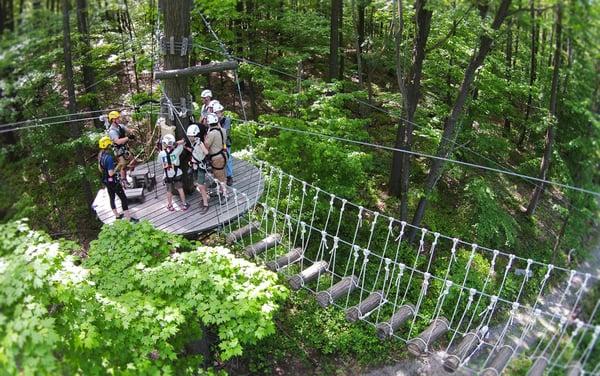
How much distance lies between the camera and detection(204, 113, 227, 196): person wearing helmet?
489 centimetres

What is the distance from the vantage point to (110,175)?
480 cm

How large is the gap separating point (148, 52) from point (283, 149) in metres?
2.85

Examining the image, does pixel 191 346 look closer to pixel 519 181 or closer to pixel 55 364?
pixel 55 364

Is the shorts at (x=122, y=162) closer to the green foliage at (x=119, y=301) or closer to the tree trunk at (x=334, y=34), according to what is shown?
the green foliage at (x=119, y=301)

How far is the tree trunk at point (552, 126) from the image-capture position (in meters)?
4.25

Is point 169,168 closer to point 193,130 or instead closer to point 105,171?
point 193,130

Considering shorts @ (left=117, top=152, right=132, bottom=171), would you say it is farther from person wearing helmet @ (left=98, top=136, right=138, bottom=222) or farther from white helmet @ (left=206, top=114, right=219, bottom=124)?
white helmet @ (left=206, top=114, right=219, bottom=124)

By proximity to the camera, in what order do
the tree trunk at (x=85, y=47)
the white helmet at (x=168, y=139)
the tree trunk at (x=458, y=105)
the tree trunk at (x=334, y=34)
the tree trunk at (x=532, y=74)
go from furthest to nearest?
1. the tree trunk at (x=334, y=34)
2. the tree trunk at (x=532, y=74)
3. the tree trunk at (x=85, y=47)
4. the tree trunk at (x=458, y=105)
5. the white helmet at (x=168, y=139)

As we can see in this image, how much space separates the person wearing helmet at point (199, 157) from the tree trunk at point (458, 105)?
135 inches

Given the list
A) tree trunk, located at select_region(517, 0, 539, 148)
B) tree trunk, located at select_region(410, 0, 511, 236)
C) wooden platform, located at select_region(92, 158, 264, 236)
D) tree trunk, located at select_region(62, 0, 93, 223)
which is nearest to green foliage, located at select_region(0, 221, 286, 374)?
wooden platform, located at select_region(92, 158, 264, 236)

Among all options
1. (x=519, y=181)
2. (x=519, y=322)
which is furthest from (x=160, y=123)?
(x=519, y=181)

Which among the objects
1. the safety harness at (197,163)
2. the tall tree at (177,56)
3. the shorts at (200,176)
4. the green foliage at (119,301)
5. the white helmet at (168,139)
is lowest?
the green foliage at (119,301)

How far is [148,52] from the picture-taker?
748cm

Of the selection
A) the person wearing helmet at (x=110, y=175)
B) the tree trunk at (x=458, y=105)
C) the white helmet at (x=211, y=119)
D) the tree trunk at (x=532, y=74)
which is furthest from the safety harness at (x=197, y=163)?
the tree trunk at (x=532, y=74)
